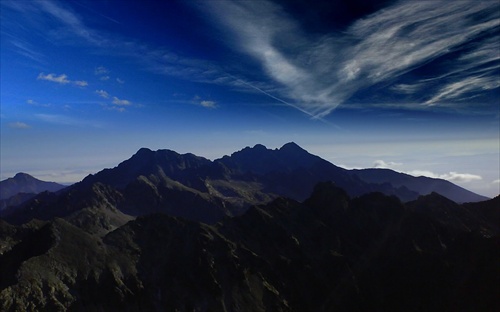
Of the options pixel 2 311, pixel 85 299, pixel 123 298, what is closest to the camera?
pixel 2 311

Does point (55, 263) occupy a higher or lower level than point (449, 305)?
higher

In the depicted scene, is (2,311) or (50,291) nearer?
(2,311)

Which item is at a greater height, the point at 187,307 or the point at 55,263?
the point at 55,263

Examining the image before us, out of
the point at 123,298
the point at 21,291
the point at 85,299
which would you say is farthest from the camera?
the point at 123,298

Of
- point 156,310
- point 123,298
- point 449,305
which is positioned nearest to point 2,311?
point 123,298

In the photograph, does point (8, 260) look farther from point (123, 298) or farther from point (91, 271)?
point (123, 298)

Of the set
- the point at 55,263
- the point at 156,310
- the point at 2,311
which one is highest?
the point at 55,263

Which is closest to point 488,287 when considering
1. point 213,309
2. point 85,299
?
point 213,309

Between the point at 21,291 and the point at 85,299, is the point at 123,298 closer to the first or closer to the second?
the point at 85,299

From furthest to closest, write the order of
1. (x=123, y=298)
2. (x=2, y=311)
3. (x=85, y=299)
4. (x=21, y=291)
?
(x=123, y=298) → (x=85, y=299) → (x=21, y=291) → (x=2, y=311)
